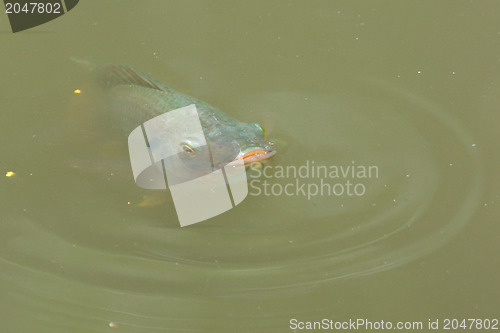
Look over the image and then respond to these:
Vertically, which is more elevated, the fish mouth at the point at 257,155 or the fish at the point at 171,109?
the fish at the point at 171,109

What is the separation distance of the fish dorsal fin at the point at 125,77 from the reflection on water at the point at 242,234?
1.62ft

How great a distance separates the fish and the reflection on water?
Result: 313 mm

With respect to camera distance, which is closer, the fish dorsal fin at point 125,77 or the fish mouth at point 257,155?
the fish mouth at point 257,155

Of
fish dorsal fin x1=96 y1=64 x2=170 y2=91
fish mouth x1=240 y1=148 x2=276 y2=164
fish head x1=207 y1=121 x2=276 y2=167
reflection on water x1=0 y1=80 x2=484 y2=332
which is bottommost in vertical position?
reflection on water x1=0 y1=80 x2=484 y2=332

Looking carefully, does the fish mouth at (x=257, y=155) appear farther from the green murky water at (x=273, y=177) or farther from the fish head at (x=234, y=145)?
the green murky water at (x=273, y=177)

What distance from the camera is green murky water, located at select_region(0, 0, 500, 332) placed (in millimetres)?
2682

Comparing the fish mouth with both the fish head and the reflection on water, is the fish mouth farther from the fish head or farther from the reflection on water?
the reflection on water

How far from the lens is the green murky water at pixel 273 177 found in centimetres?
268

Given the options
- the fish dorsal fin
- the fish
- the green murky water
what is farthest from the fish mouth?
the fish dorsal fin

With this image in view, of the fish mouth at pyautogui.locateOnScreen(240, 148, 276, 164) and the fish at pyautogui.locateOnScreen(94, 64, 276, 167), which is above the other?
the fish at pyautogui.locateOnScreen(94, 64, 276, 167)

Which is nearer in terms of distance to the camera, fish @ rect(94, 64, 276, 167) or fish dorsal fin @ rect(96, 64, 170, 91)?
fish @ rect(94, 64, 276, 167)

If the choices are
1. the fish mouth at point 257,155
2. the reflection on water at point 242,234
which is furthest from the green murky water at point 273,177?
the fish mouth at point 257,155

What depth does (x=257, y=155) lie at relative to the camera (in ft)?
8.97

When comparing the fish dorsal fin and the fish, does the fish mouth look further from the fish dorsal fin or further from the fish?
the fish dorsal fin
